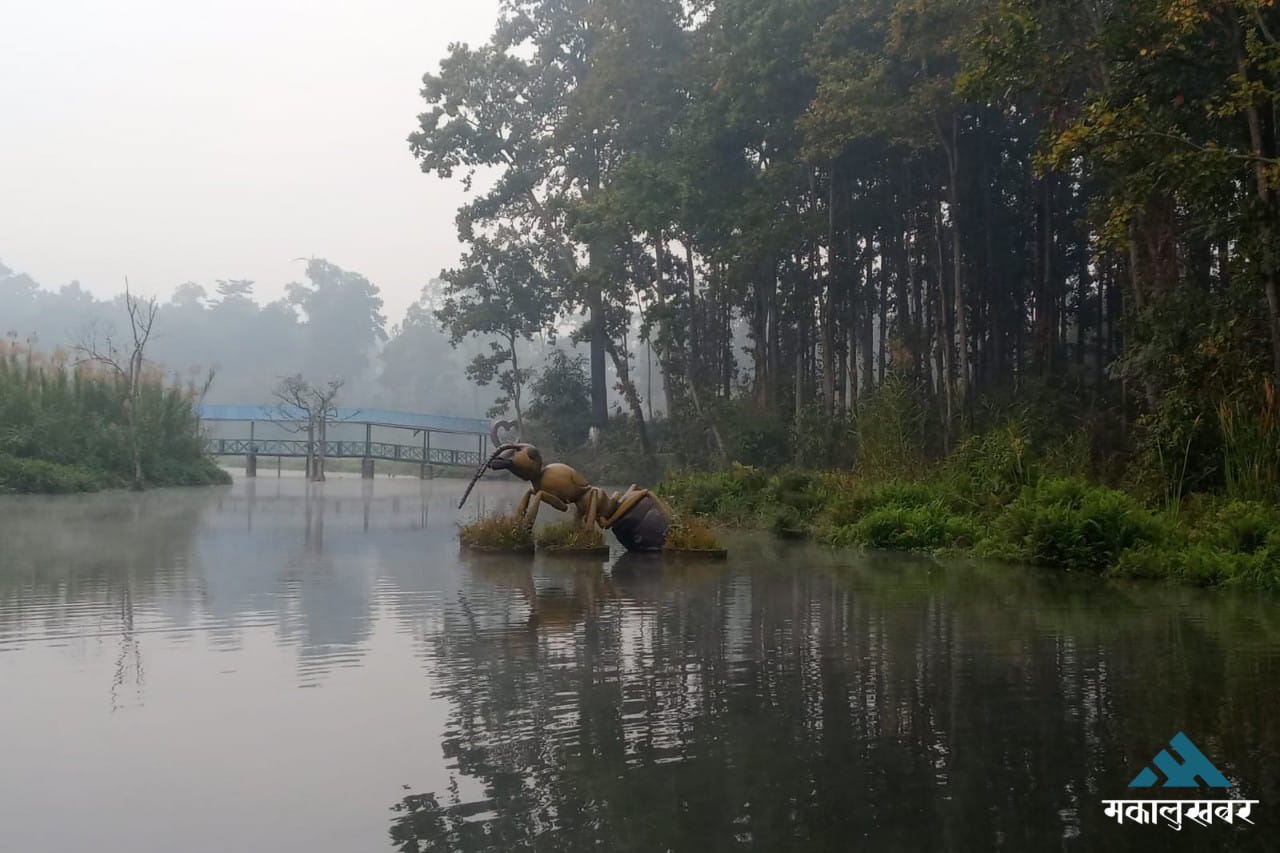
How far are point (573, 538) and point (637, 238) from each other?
2335cm

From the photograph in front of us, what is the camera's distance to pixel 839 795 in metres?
3.78

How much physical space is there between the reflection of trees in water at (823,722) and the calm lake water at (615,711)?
2cm

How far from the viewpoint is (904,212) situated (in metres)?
25.5

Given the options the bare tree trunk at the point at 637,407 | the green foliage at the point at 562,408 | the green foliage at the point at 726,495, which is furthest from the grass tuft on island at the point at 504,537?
the green foliage at the point at 562,408

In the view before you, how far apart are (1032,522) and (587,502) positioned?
458 cm

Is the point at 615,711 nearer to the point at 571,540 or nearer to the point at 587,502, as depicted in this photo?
the point at 571,540

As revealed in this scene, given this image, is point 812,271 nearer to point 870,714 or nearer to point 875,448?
point 875,448

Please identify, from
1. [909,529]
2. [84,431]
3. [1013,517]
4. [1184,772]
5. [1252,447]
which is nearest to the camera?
[1184,772]

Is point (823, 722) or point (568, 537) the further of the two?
point (568, 537)

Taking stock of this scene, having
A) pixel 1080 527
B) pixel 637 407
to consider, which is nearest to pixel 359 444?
pixel 637 407

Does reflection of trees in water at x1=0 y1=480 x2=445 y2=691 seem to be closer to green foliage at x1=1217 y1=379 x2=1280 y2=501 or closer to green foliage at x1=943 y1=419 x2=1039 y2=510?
green foliage at x1=943 y1=419 x2=1039 y2=510

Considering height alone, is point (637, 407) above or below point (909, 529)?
above

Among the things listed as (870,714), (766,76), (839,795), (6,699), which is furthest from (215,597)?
(766,76)

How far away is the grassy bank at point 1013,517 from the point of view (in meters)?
9.68
